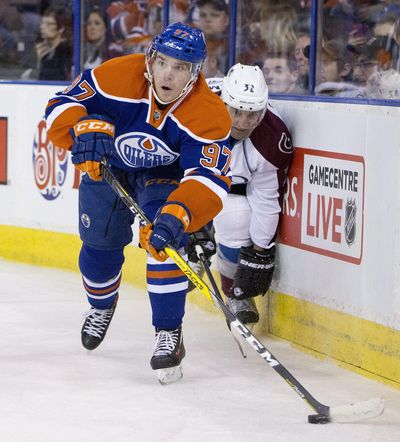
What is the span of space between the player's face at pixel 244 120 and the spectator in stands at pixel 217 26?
2.74 ft

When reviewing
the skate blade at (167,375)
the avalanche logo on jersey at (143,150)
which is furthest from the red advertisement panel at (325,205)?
the skate blade at (167,375)

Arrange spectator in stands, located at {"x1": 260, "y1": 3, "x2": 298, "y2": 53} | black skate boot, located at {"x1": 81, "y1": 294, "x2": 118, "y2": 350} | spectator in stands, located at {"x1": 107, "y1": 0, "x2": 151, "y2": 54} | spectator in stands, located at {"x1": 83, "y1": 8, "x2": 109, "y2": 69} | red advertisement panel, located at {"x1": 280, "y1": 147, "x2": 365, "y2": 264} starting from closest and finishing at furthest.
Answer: red advertisement panel, located at {"x1": 280, "y1": 147, "x2": 365, "y2": 264} < black skate boot, located at {"x1": 81, "y1": 294, "x2": 118, "y2": 350} < spectator in stands, located at {"x1": 260, "y1": 3, "x2": 298, "y2": 53} < spectator in stands, located at {"x1": 107, "y1": 0, "x2": 151, "y2": 54} < spectator in stands, located at {"x1": 83, "y1": 8, "x2": 109, "y2": 69}

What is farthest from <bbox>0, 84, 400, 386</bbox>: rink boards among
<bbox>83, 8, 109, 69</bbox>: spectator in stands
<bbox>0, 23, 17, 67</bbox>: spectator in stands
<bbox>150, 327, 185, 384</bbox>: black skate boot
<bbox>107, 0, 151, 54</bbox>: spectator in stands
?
<bbox>0, 23, 17, 67</bbox>: spectator in stands

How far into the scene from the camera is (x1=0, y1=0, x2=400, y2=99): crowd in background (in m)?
3.91

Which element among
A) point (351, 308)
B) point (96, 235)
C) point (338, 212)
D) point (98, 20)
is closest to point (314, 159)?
point (338, 212)

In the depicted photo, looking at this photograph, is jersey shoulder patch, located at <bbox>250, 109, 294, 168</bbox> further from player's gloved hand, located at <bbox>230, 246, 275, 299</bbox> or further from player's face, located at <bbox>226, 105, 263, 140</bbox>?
player's gloved hand, located at <bbox>230, 246, 275, 299</bbox>

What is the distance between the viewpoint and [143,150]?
136 inches

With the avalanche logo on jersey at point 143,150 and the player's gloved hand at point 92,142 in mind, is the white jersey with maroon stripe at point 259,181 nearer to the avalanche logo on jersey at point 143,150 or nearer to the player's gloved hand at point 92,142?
the avalanche logo on jersey at point 143,150

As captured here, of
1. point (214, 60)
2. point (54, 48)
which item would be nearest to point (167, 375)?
point (214, 60)

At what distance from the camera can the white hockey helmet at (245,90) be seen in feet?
12.6

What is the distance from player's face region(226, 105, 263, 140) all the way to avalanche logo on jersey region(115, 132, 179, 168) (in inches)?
18.2

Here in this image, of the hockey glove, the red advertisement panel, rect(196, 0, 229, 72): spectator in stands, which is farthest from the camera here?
rect(196, 0, 229, 72): spectator in stands

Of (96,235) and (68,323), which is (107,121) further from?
(68,323)

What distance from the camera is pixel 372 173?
3518mm
